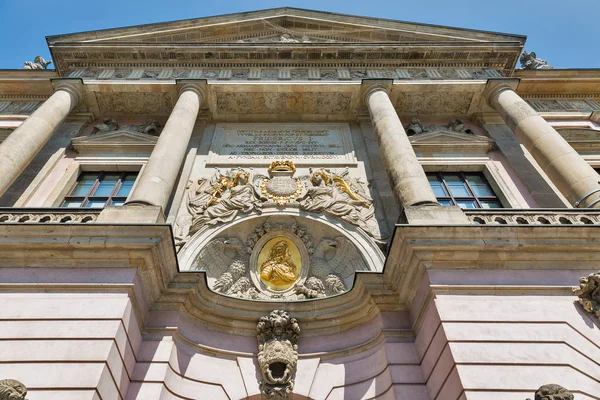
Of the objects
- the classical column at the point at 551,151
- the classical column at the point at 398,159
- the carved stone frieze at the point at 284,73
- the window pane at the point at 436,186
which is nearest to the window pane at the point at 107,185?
the carved stone frieze at the point at 284,73

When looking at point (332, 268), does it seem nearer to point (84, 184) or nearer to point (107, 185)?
point (107, 185)

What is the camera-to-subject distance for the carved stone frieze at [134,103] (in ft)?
49.6

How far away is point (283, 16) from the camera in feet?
60.5

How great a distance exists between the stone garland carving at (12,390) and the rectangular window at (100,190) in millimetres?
7097

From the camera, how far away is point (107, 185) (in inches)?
508

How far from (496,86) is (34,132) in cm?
1618

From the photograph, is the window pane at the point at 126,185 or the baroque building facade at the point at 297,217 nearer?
the baroque building facade at the point at 297,217

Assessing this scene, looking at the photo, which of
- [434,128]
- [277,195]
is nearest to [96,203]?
[277,195]

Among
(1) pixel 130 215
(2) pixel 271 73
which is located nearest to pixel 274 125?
(2) pixel 271 73

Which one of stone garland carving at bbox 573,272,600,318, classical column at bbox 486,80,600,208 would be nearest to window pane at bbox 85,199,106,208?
stone garland carving at bbox 573,272,600,318

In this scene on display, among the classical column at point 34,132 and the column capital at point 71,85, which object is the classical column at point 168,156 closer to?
the classical column at point 34,132

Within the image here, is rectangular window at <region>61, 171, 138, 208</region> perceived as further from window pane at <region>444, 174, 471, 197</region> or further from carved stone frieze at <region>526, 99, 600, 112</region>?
carved stone frieze at <region>526, 99, 600, 112</region>

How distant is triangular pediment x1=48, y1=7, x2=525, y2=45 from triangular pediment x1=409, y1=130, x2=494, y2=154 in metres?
5.18

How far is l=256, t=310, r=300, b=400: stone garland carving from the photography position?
25.1 feet
